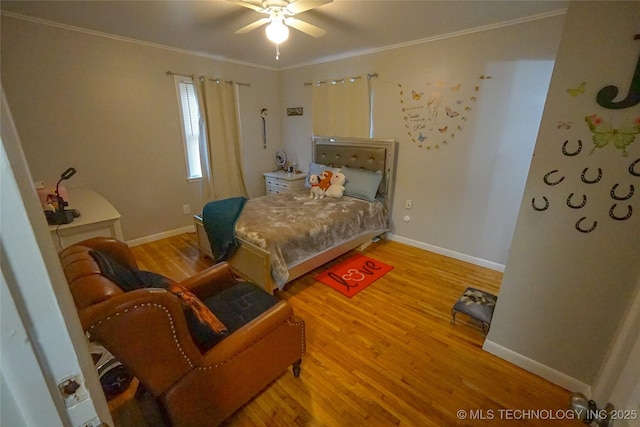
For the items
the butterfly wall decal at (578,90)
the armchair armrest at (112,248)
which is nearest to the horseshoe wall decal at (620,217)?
the butterfly wall decal at (578,90)

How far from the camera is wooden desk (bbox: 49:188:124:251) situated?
5.97ft

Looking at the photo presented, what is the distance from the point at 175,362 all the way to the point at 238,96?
3743 mm

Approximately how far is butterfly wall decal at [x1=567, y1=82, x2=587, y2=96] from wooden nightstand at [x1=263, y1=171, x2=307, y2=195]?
316 centimetres

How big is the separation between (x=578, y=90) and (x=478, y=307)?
4.90 feet

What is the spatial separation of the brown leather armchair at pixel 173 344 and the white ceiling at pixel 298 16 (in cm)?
208

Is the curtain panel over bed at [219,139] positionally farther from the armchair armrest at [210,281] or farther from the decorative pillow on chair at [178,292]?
the decorative pillow on chair at [178,292]

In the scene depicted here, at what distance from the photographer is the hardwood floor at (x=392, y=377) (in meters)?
1.47

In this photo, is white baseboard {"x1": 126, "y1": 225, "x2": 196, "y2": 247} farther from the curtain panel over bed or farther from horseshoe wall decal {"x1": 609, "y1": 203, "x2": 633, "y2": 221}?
horseshoe wall decal {"x1": 609, "y1": 203, "x2": 633, "y2": 221}

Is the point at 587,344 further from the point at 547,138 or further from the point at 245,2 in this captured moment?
the point at 245,2

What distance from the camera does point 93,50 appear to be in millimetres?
2740

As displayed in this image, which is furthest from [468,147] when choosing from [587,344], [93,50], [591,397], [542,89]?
[93,50]

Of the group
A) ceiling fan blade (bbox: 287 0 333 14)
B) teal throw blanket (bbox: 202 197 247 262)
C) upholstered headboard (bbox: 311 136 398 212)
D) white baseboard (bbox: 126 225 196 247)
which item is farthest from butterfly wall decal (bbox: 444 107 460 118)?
white baseboard (bbox: 126 225 196 247)

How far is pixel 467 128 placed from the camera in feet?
9.25

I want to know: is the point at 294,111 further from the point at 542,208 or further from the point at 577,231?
the point at 577,231
